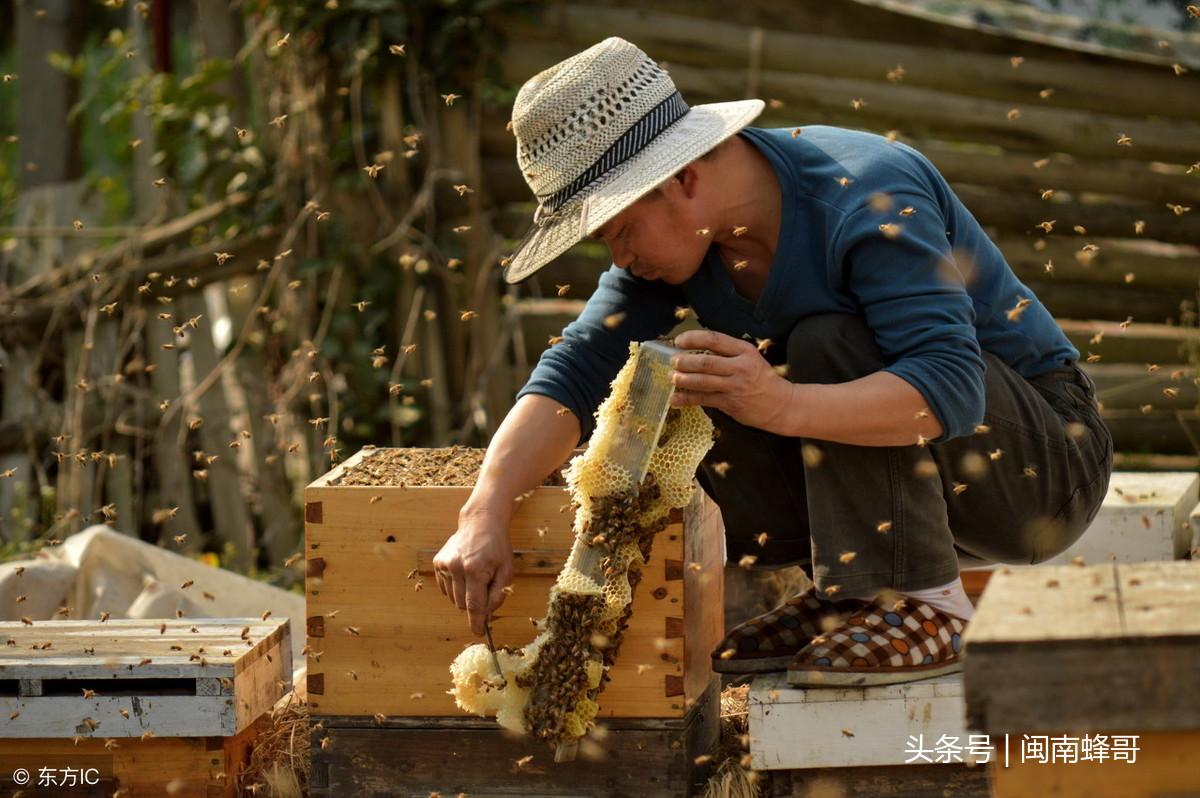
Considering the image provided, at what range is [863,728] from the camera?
8.68 ft

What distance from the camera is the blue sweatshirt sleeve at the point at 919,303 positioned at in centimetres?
251

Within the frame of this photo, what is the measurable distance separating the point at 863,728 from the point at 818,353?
27.5 inches

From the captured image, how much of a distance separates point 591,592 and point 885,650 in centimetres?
55

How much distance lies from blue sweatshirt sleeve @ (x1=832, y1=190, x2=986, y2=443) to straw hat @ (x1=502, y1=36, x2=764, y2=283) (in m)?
0.33

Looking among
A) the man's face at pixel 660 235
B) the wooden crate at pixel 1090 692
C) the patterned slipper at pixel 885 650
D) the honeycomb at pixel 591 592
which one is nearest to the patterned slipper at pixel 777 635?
the patterned slipper at pixel 885 650

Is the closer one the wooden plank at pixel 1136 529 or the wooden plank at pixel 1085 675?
the wooden plank at pixel 1085 675

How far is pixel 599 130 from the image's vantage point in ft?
8.66

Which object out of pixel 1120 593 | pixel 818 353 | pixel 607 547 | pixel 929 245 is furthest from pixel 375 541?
pixel 1120 593

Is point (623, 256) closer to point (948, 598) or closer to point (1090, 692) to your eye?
point (948, 598)

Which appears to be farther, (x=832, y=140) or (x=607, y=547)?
(x=832, y=140)

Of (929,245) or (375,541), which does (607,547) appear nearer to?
(375,541)

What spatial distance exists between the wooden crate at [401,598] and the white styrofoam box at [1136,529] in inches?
53.0

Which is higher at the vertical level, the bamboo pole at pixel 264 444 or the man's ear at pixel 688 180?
the man's ear at pixel 688 180

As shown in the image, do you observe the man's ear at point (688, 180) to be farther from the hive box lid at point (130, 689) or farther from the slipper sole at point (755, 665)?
the hive box lid at point (130, 689)
